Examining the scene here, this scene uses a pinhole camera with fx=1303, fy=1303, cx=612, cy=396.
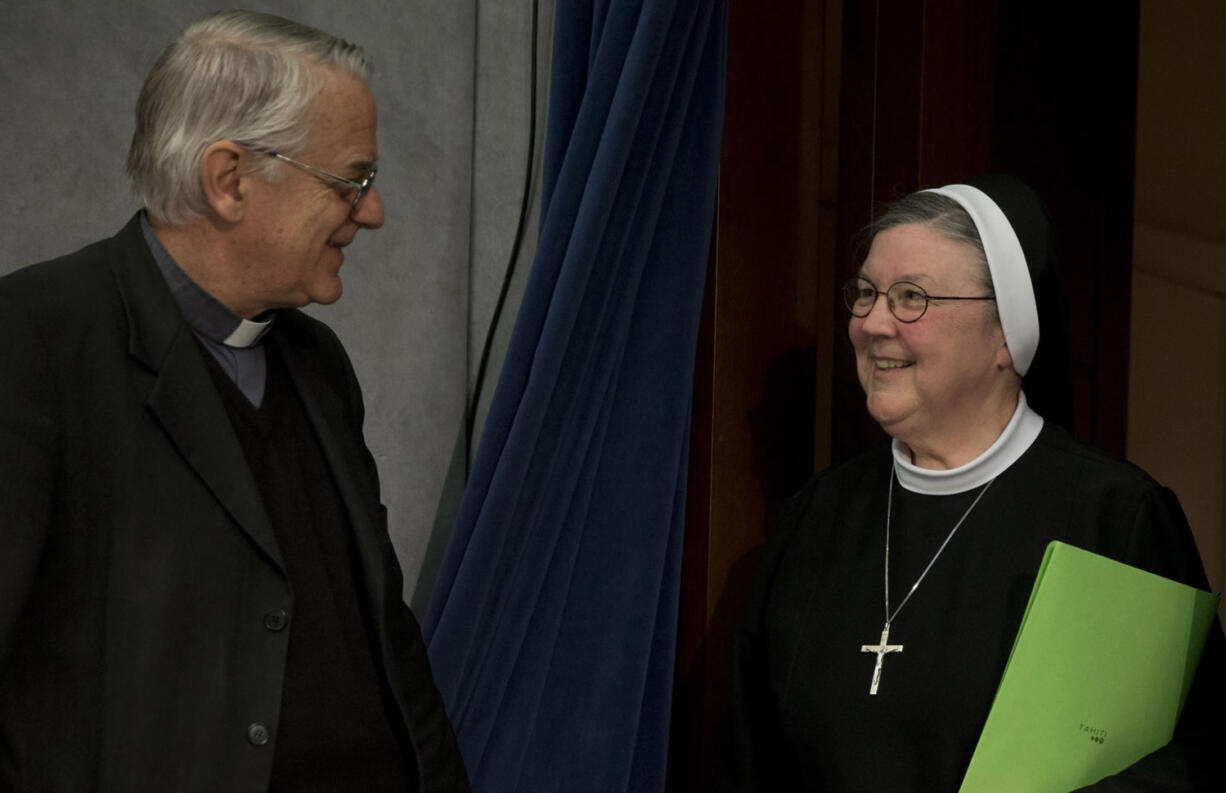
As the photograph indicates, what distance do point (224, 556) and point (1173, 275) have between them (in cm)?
176

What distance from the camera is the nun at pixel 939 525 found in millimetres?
1812

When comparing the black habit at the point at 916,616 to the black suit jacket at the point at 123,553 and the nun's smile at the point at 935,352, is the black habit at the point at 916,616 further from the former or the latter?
the black suit jacket at the point at 123,553

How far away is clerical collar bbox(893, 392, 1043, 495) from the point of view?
1932 mm

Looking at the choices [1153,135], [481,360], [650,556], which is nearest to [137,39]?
[481,360]

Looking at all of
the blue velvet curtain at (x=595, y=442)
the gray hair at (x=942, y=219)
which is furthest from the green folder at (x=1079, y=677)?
the blue velvet curtain at (x=595, y=442)

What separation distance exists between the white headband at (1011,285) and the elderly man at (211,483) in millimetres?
898

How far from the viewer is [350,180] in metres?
1.57

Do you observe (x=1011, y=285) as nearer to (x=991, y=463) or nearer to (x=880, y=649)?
(x=991, y=463)

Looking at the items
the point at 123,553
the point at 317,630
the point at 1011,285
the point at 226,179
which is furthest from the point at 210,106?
the point at 1011,285

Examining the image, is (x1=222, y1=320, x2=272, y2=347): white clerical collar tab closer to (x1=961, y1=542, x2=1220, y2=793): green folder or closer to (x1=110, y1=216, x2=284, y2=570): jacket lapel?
(x1=110, y1=216, x2=284, y2=570): jacket lapel

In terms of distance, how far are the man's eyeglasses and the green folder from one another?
3.05ft

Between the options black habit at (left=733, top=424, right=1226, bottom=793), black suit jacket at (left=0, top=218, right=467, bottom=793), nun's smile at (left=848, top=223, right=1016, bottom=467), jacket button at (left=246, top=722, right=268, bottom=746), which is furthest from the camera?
nun's smile at (left=848, top=223, right=1016, bottom=467)

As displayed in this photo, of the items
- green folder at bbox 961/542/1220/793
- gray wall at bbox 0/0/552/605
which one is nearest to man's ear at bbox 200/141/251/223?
gray wall at bbox 0/0/552/605

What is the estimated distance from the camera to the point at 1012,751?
62.4 inches
